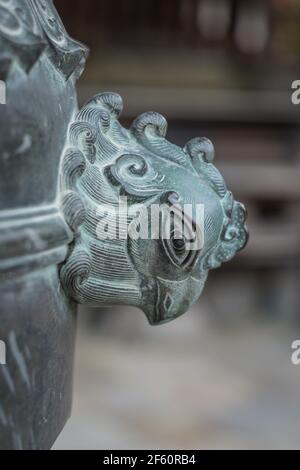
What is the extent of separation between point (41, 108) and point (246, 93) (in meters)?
3.01

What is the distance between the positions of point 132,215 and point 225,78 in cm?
304

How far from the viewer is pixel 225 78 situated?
350 centimetres

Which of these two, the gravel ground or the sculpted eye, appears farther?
the gravel ground

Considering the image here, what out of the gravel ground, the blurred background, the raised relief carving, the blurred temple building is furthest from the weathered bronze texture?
the blurred temple building

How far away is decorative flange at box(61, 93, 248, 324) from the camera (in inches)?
22.2

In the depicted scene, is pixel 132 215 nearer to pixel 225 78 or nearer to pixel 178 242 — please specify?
pixel 178 242

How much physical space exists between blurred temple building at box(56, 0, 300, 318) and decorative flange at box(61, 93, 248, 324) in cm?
278

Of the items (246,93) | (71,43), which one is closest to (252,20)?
(246,93)

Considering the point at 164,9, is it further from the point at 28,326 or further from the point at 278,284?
the point at 28,326

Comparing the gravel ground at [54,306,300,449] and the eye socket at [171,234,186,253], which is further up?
the eye socket at [171,234,186,253]
